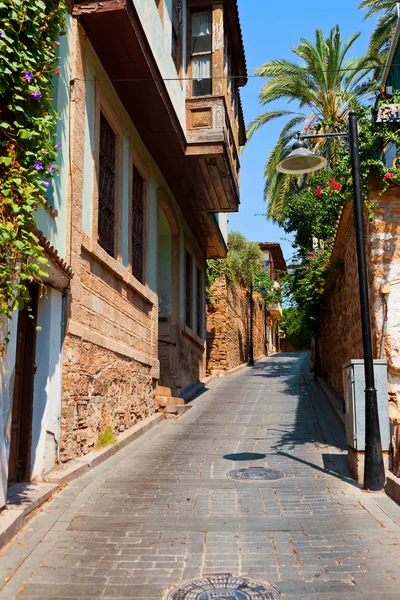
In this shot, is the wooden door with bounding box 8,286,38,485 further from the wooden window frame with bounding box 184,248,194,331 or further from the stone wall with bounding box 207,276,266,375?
the stone wall with bounding box 207,276,266,375

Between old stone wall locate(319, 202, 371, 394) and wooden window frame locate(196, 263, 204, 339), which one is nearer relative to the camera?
old stone wall locate(319, 202, 371, 394)

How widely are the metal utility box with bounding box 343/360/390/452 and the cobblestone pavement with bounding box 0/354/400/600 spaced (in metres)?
0.58

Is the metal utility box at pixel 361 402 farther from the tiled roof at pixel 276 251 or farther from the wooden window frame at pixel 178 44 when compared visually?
the tiled roof at pixel 276 251

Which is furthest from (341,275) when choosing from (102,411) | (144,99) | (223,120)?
(102,411)

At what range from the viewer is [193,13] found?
13.8 m

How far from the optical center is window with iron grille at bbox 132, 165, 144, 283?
11.5m

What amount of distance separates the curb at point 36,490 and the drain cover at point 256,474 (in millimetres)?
1844

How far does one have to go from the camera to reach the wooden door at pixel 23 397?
655 centimetres

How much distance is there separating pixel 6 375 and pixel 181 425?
6.76m

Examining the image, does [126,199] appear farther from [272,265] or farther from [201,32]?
[272,265]

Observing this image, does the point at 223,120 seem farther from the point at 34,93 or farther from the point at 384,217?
the point at 34,93

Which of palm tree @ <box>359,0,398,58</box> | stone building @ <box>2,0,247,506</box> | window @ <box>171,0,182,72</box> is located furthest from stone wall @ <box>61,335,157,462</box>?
palm tree @ <box>359,0,398,58</box>

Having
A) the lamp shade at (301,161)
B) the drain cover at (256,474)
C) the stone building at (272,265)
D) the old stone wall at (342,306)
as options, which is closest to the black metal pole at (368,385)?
the lamp shade at (301,161)

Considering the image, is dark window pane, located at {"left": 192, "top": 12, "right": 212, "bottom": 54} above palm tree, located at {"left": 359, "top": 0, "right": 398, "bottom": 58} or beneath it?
beneath
